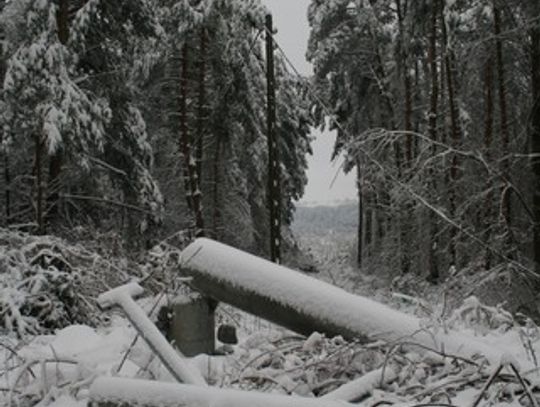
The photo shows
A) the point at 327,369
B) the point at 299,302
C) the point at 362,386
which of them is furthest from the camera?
the point at 299,302

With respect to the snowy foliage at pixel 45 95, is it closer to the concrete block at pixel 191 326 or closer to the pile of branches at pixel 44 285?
the pile of branches at pixel 44 285

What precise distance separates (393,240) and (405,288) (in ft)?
11.3

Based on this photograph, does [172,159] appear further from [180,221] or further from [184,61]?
[184,61]

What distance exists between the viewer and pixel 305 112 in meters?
31.3

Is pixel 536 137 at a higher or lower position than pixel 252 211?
higher

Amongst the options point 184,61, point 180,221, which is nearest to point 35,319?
point 184,61

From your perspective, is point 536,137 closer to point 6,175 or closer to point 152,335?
point 152,335

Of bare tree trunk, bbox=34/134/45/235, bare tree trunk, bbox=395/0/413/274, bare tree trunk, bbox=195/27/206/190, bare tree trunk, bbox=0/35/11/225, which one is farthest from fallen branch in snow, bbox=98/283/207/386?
bare tree trunk, bbox=395/0/413/274

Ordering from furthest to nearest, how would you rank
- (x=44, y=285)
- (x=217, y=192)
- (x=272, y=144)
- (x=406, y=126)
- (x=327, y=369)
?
(x=217, y=192) < (x=406, y=126) < (x=272, y=144) < (x=44, y=285) < (x=327, y=369)

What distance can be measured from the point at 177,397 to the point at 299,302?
45.9 inches

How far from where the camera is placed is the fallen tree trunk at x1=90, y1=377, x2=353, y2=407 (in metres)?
1.88

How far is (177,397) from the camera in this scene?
2027mm

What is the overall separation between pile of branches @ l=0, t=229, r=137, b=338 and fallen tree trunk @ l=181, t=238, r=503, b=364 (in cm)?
444

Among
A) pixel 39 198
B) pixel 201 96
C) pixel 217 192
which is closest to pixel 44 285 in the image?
pixel 39 198
